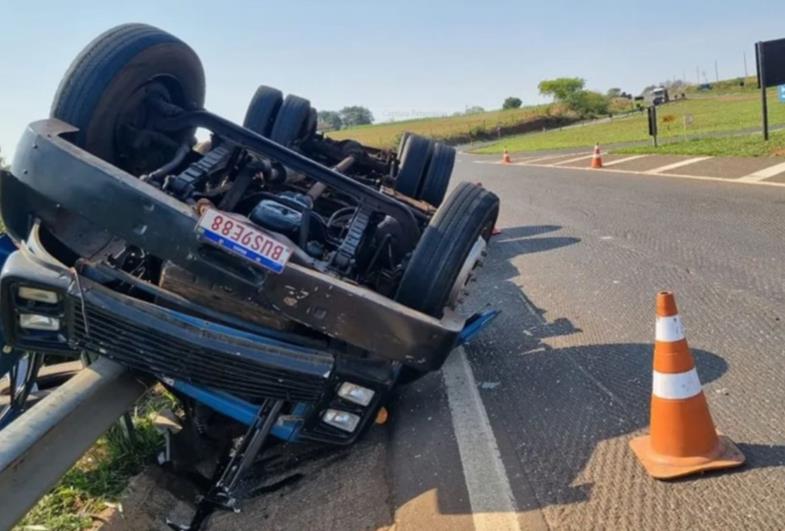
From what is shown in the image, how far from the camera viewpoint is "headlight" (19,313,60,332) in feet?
9.53

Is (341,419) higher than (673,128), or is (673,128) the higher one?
(341,419)

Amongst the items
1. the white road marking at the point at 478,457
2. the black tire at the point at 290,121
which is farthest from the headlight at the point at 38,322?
the black tire at the point at 290,121

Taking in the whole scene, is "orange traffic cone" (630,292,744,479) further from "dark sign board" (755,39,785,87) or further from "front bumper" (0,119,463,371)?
"dark sign board" (755,39,785,87)

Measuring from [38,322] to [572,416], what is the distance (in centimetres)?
233

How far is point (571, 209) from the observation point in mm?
10523

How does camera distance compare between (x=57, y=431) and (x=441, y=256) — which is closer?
(x=57, y=431)

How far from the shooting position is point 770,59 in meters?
16.2

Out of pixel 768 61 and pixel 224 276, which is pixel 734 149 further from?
pixel 224 276

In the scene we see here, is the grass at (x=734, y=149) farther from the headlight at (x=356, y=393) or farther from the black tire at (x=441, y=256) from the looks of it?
the headlight at (x=356, y=393)

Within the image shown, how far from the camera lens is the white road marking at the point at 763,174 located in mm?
10812

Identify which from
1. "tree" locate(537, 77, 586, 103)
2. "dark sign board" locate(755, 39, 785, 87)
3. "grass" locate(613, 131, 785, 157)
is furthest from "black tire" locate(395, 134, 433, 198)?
"tree" locate(537, 77, 586, 103)

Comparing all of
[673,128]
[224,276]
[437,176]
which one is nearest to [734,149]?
[437,176]

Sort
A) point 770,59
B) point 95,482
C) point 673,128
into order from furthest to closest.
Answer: point 673,128, point 770,59, point 95,482

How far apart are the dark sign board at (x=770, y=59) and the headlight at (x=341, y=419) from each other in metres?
16.0
